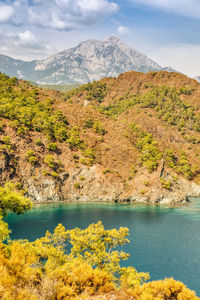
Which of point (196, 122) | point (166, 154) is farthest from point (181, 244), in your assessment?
point (196, 122)

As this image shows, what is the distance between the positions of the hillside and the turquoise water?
8.25 meters

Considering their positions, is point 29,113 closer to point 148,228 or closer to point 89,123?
point 89,123

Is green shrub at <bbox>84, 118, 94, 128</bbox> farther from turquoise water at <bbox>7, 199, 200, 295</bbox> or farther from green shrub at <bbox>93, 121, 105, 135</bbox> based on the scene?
turquoise water at <bbox>7, 199, 200, 295</bbox>

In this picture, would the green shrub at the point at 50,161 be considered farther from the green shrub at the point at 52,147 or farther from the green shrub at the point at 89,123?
the green shrub at the point at 89,123

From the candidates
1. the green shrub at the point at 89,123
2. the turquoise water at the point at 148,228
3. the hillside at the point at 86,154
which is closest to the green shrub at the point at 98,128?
the hillside at the point at 86,154

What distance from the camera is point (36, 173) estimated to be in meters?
95.1

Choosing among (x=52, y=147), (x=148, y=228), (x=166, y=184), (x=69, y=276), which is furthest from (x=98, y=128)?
(x=69, y=276)

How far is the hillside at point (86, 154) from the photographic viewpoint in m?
95.9

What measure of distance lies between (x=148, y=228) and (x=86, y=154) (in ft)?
156

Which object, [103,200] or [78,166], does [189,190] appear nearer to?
[103,200]

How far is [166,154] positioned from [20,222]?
7512 centimetres

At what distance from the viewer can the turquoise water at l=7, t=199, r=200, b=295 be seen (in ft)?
148

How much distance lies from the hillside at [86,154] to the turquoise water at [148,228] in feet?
27.1

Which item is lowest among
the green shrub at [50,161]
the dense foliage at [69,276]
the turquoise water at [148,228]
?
the turquoise water at [148,228]
